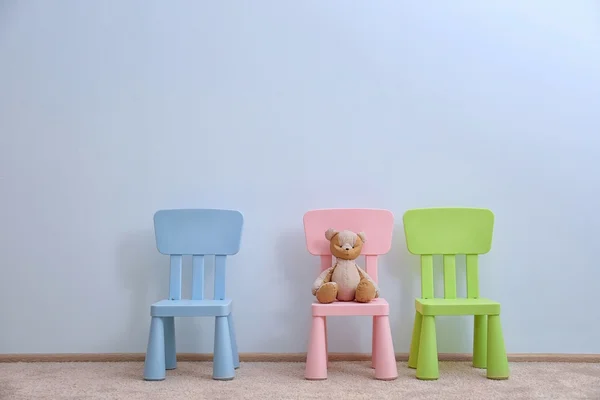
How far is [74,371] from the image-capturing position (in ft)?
7.66

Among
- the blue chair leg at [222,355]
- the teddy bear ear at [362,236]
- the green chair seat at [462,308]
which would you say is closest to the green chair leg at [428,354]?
the green chair seat at [462,308]

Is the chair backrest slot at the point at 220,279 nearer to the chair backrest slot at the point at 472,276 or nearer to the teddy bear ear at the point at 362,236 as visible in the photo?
the teddy bear ear at the point at 362,236

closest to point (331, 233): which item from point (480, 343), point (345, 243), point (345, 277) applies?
point (345, 243)

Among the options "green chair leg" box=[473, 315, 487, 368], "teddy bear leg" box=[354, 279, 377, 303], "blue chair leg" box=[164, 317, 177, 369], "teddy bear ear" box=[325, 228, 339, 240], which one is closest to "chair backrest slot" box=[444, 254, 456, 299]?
"green chair leg" box=[473, 315, 487, 368]

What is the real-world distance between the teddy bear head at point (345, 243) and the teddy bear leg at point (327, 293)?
143mm

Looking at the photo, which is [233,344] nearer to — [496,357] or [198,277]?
[198,277]

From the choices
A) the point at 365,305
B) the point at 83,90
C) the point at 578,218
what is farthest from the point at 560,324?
the point at 83,90

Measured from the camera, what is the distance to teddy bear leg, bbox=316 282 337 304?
87.4 inches

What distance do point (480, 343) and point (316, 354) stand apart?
24.4 inches

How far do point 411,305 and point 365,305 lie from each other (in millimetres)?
419

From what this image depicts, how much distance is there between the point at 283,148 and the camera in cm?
259

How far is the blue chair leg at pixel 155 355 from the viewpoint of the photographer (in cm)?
216

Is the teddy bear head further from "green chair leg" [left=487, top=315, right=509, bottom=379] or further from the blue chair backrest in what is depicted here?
"green chair leg" [left=487, top=315, right=509, bottom=379]

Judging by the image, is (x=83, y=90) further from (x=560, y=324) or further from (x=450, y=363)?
(x=560, y=324)
